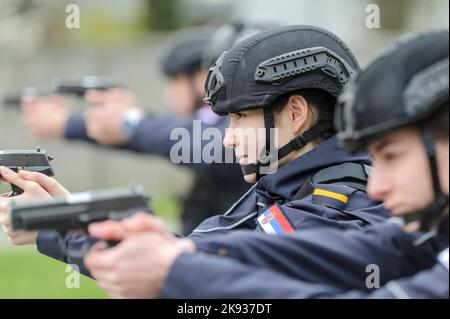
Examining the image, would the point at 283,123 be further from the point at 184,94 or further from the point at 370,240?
the point at 184,94

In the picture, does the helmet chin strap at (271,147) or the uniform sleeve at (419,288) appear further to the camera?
the helmet chin strap at (271,147)

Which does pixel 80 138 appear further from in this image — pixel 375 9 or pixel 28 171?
pixel 28 171

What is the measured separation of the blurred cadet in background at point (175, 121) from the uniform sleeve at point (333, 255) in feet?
15.7

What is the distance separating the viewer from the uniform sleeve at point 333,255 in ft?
9.57

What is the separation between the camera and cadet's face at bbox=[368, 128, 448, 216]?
2697 millimetres

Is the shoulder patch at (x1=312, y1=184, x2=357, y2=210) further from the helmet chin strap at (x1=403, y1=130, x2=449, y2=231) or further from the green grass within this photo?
the green grass

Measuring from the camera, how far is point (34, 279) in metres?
11.2

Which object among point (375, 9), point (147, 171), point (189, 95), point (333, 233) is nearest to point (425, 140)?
point (333, 233)

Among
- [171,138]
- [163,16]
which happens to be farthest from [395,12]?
[171,138]

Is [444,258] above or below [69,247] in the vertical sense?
below

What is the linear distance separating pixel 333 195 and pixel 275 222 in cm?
24

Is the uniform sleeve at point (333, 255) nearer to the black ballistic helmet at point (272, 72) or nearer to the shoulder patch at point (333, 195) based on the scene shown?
the shoulder patch at point (333, 195)

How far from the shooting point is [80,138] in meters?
9.43

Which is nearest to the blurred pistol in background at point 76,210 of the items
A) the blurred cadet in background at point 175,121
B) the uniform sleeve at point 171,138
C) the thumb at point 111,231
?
the thumb at point 111,231
